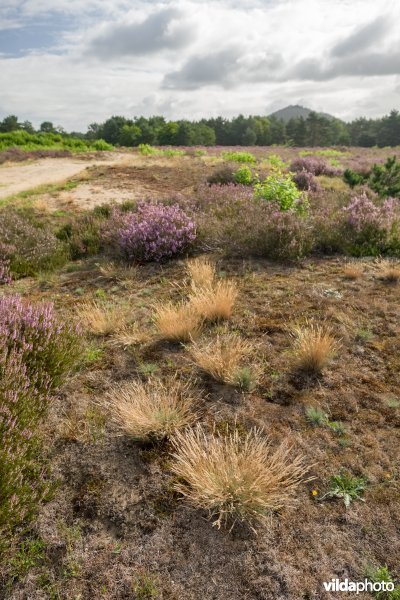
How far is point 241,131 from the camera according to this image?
87.1m

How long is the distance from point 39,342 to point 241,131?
9234cm

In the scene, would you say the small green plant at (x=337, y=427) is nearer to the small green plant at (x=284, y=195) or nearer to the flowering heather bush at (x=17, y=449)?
the flowering heather bush at (x=17, y=449)

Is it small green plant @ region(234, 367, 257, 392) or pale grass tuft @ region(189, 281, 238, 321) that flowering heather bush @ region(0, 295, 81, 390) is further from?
small green plant @ region(234, 367, 257, 392)

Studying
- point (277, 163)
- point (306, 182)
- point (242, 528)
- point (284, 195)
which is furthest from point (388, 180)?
point (242, 528)

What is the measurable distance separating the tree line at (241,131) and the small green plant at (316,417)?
60937 millimetres

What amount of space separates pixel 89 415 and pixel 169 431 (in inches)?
30.8

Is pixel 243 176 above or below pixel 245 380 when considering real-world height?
above

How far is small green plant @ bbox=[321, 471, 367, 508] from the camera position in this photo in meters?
2.64

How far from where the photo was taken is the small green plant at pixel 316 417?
10.8ft

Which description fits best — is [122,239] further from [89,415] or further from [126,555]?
[126,555]

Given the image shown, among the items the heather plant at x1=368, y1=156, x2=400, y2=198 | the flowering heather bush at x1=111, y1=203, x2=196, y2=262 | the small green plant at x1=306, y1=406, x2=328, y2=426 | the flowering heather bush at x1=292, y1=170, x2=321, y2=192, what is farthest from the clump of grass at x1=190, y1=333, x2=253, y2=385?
the flowering heather bush at x1=292, y1=170, x2=321, y2=192

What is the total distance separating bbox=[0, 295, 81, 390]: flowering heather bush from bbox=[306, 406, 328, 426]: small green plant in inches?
90.5

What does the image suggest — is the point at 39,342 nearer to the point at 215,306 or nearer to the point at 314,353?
the point at 215,306

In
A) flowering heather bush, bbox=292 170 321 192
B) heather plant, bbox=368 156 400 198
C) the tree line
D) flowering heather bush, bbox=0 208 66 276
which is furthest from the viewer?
the tree line
